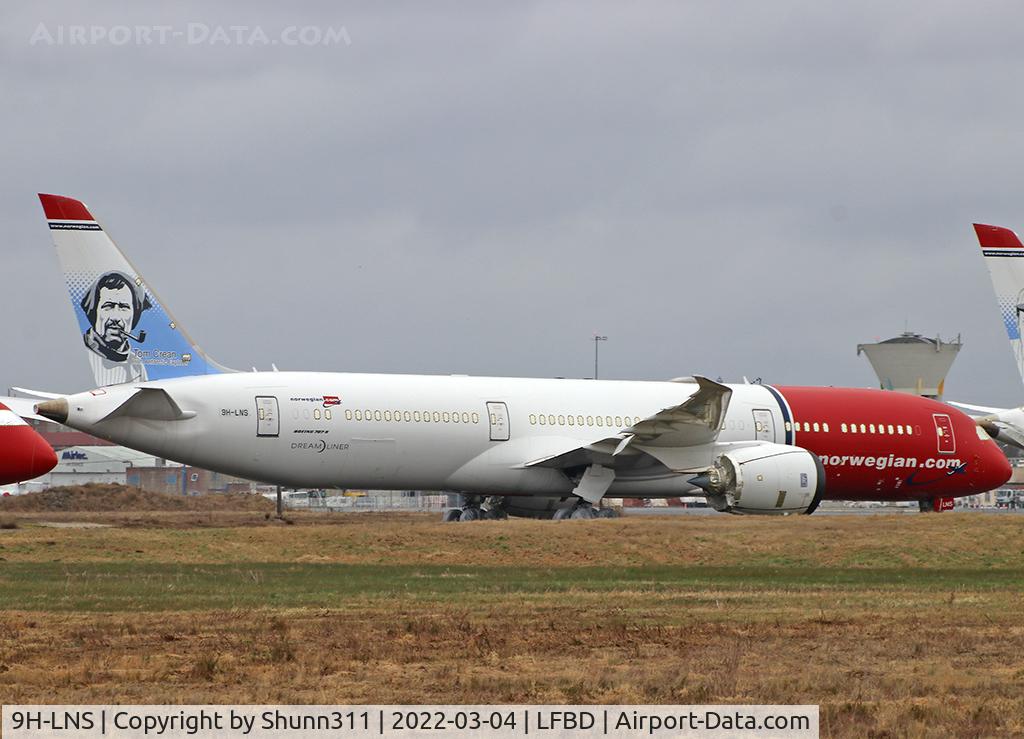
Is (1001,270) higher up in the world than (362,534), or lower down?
higher up

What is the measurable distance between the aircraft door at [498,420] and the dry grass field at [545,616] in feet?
15.8

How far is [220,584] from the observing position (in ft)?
73.2

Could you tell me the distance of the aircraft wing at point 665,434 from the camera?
35.3 metres

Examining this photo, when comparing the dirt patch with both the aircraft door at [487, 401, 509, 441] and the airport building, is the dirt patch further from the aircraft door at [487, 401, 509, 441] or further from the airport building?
the airport building

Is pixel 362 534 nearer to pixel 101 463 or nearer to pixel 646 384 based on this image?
pixel 646 384

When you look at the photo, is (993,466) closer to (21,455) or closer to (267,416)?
(267,416)

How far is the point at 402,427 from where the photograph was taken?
116 ft

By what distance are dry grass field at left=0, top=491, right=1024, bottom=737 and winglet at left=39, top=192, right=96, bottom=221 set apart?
6.85 m

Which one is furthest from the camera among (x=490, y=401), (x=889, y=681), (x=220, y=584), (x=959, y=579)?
(x=490, y=401)

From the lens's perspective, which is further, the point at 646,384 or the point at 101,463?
the point at 101,463

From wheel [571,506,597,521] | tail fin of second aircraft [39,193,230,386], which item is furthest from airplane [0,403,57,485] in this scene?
wheel [571,506,597,521]

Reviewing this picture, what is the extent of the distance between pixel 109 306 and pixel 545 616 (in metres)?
18.7

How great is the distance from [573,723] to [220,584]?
1225cm

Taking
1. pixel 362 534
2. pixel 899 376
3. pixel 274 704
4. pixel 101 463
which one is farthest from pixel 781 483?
pixel 101 463
